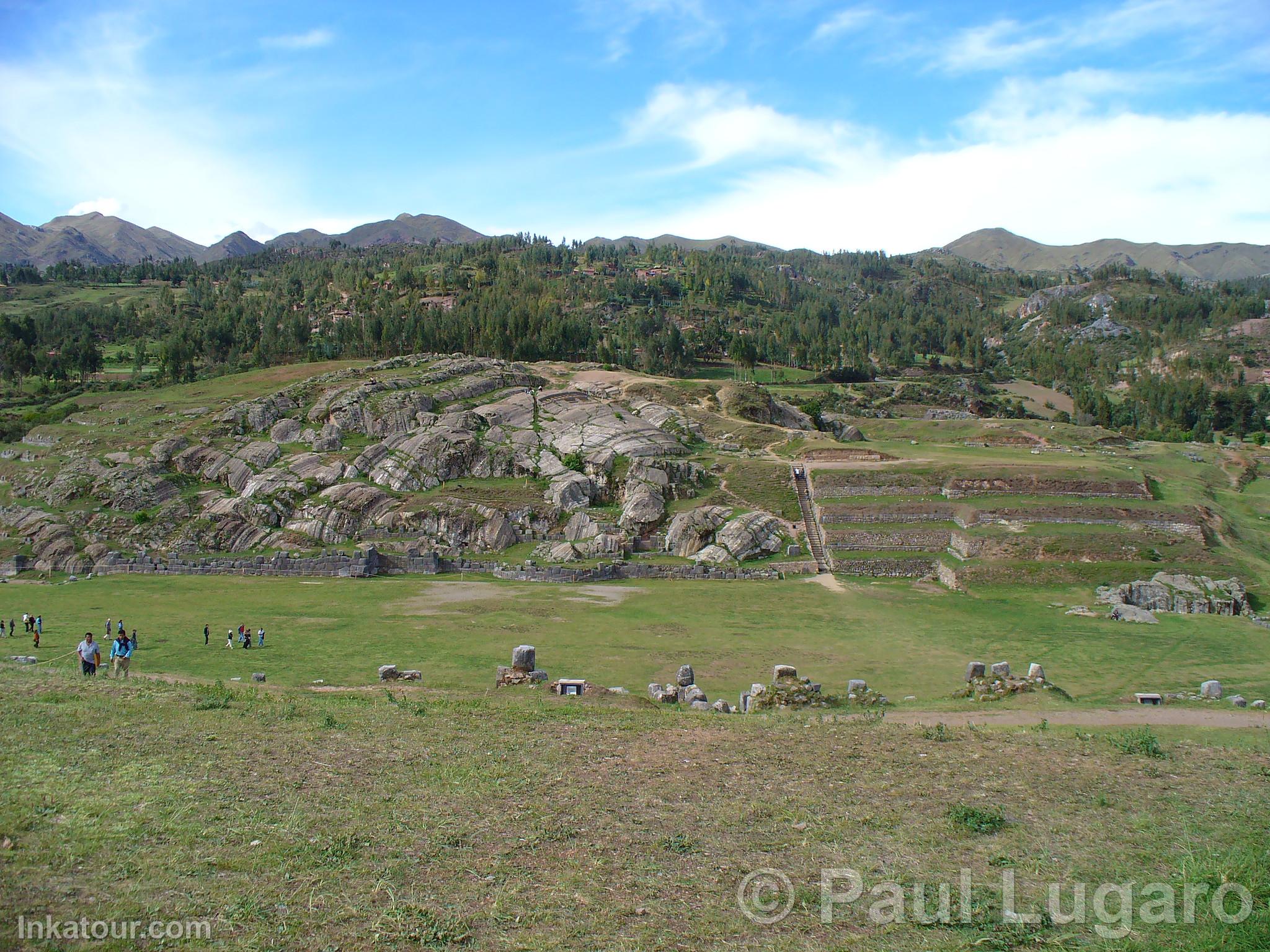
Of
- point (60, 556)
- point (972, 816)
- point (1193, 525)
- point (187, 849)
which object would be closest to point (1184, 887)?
point (972, 816)

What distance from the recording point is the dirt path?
700 inches

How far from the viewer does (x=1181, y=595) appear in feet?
118

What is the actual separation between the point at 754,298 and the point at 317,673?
16656 cm

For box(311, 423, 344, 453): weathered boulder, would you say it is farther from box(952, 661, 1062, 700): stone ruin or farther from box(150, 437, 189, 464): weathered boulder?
box(952, 661, 1062, 700): stone ruin

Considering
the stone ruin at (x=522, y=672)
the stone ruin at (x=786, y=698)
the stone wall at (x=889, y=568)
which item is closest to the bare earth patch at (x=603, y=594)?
the stone wall at (x=889, y=568)

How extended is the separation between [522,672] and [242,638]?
14220mm

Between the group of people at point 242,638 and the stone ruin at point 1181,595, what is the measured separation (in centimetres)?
3737

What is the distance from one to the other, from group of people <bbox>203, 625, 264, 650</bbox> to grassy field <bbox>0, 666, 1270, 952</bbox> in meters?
12.8

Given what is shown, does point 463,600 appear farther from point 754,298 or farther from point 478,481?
point 754,298

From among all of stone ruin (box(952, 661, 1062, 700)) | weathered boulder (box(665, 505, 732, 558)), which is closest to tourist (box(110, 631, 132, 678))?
stone ruin (box(952, 661, 1062, 700))

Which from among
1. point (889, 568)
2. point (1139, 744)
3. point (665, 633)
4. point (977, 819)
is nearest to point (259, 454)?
point (665, 633)

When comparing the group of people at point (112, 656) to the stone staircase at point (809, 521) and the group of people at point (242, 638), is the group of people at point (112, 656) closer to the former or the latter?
the group of people at point (242, 638)

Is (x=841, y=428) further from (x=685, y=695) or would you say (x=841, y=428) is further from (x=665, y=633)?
(x=685, y=695)

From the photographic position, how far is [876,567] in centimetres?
4381
